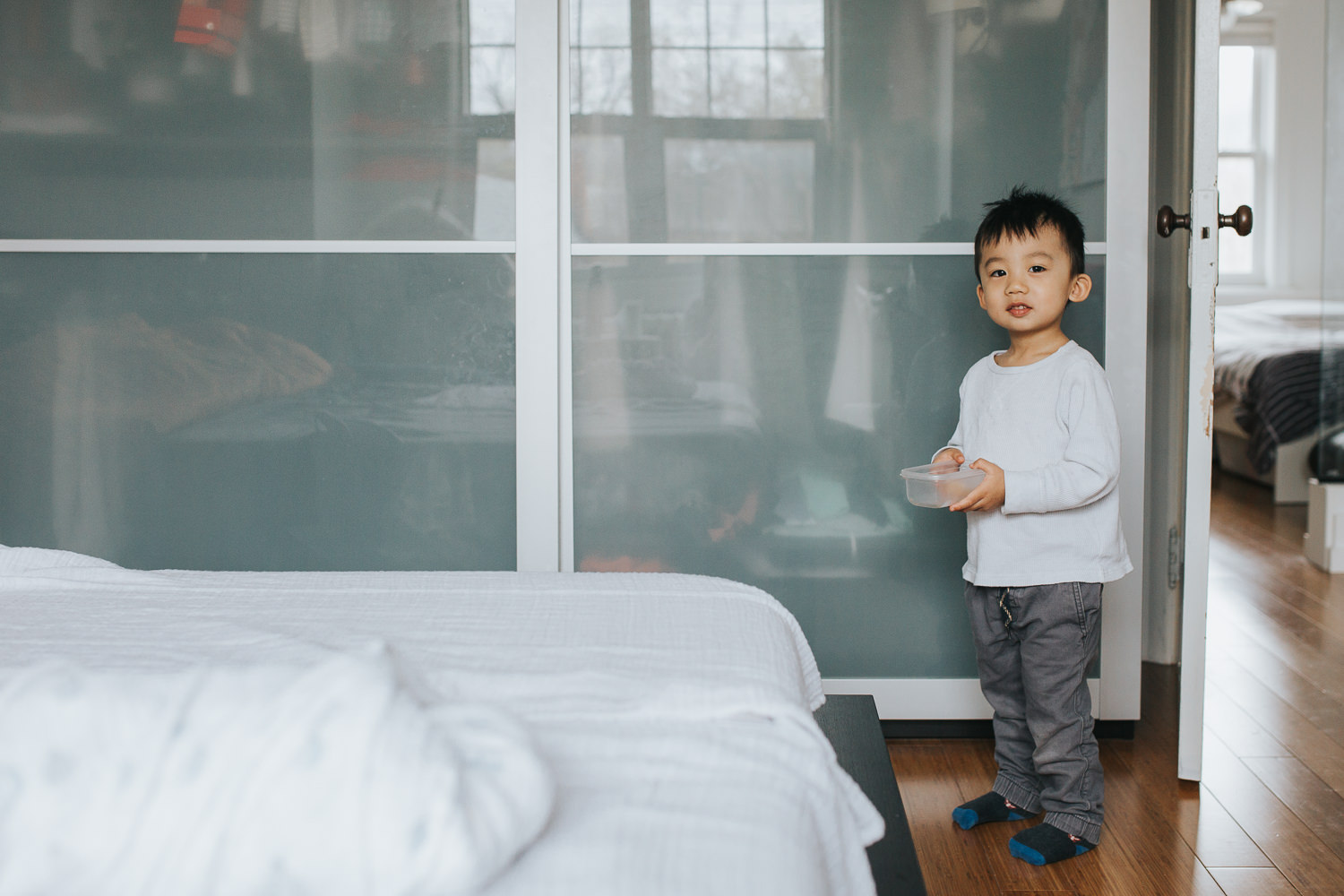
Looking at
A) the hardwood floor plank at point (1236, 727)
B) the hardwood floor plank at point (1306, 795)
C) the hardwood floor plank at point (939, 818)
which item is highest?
the hardwood floor plank at point (1236, 727)

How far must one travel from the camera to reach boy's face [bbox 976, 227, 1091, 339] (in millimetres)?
1705

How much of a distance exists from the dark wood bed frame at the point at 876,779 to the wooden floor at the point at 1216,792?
12.9 inches

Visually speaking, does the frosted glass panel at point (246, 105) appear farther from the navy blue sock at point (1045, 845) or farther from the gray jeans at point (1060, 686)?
the navy blue sock at point (1045, 845)

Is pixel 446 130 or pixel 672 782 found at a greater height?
pixel 446 130

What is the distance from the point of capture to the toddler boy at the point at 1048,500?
5.53ft

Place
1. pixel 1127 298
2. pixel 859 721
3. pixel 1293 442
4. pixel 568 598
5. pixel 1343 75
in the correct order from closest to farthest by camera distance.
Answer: pixel 568 598 → pixel 859 721 → pixel 1127 298 → pixel 1343 75 → pixel 1293 442

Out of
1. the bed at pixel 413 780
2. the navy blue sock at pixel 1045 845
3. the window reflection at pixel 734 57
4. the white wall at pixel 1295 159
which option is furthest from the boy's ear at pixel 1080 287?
the white wall at pixel 1295 159

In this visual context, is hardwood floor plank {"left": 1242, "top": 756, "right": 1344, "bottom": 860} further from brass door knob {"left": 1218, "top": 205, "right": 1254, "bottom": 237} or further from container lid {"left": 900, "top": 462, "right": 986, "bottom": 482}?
brass door knob {"left": 1218, "top": 205, "right": 1254, "bottom": 237}

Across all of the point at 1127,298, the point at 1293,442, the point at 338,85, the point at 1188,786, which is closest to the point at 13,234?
the point at 338,85

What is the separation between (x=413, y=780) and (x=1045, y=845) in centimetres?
138

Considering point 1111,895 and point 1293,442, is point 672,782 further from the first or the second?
point 1293,442

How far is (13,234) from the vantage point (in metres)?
2.16

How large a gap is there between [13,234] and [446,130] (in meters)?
0.94

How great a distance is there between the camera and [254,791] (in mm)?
691
